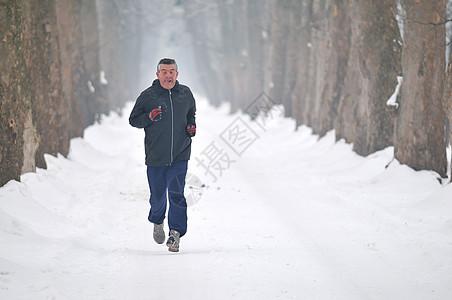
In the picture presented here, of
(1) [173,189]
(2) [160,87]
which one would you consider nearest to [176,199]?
(1) [173,189]

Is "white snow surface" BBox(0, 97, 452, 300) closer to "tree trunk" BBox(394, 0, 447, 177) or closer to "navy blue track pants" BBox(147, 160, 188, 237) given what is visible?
"navy blue track pants" BBox(147, 160, 188, 237)

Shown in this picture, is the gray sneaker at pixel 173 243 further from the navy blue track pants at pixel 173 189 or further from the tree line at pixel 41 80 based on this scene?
the tree line at pixel 41 80

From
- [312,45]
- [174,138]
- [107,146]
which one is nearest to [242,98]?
[312,45]

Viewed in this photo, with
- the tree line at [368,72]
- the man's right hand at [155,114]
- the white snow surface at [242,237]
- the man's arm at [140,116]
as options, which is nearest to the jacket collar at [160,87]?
the man's arm at [140,116]

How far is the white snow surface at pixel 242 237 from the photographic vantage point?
4.99 m

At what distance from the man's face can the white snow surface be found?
74.7 inches

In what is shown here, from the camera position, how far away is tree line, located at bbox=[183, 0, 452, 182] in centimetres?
946

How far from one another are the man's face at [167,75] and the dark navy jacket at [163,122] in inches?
3.8

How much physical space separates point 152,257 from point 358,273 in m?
2.17

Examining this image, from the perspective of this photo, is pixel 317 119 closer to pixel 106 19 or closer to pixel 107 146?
pixel 107 146

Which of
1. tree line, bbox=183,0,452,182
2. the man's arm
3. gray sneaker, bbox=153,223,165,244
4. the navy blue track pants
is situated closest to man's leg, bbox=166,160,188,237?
the navy blue track pants

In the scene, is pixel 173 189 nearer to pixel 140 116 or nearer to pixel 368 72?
pixel 140 116

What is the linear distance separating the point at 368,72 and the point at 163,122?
7.22m

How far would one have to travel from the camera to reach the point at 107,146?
18.3 metres
